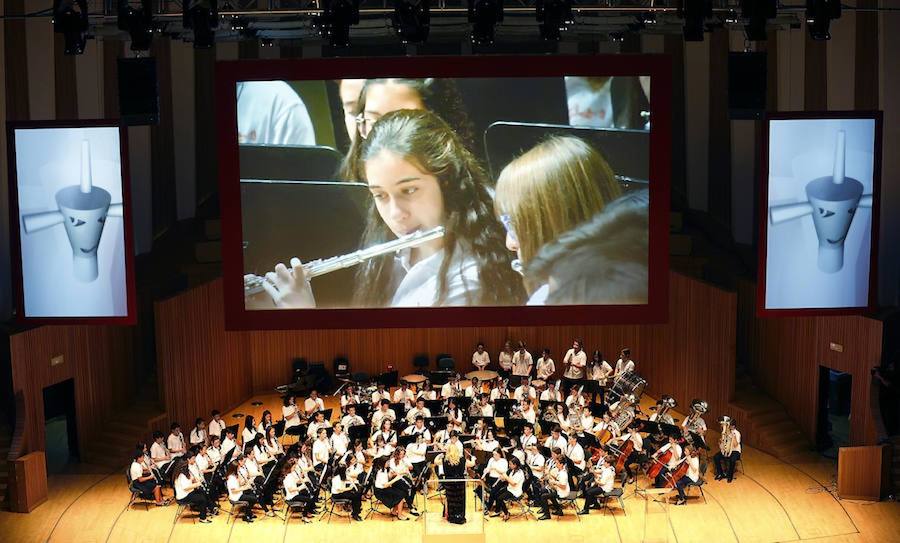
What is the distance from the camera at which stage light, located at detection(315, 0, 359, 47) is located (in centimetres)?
1219

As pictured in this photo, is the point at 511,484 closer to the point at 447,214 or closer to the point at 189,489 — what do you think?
the point at 447,214

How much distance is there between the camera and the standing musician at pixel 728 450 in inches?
569

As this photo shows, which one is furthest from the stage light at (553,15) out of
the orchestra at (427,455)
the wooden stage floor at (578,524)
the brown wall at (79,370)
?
the brown wall at (79,370)

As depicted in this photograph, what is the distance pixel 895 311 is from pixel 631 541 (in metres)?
5.72

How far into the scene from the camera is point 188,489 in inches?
535

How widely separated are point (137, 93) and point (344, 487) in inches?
219

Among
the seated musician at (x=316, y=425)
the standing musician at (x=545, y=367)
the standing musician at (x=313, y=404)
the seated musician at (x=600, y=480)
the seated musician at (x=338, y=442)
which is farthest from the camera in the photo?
the standing musician at (x=545, y=367)

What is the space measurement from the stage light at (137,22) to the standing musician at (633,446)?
305 inches

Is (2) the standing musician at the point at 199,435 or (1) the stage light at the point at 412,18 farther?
(2) the standing musician at the point at 199,435

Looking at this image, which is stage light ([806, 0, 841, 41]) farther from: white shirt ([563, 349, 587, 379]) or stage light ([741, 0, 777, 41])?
white shirt ([563, 349, 587, 379])

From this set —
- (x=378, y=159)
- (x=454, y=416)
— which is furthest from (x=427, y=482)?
(x=378, y=159)

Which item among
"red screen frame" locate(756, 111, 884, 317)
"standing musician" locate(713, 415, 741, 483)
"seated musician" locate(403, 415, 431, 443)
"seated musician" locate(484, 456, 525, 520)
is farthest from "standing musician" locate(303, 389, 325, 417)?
"red screen frame" locate(756, 111, 884, 317)

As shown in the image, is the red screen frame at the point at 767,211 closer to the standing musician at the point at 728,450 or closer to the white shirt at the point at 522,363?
the standing musician at the point at 728,450

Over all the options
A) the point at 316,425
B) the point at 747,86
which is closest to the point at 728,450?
the point at 747,86
